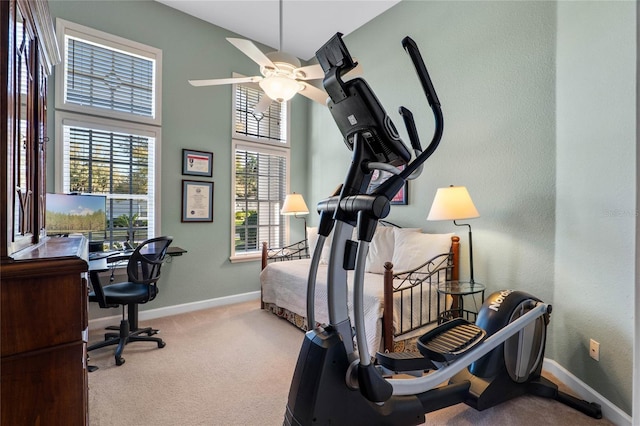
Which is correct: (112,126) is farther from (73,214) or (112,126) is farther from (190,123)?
(73,214)

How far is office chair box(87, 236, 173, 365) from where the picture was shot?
2.57 meters

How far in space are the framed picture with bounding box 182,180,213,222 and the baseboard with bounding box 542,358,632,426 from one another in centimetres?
374

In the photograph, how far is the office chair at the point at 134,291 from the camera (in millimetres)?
2566

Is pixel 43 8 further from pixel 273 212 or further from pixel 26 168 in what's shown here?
pixel 273 212

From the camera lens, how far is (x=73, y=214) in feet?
8.49

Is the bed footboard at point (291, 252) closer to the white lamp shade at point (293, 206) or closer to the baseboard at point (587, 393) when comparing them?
the white lamp shade at point (293, 206)

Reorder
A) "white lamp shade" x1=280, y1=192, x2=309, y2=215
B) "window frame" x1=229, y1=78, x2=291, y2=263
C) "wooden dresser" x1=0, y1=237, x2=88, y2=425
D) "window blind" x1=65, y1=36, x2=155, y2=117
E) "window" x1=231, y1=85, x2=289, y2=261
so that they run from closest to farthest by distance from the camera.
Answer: "wooden dresser" x1=0, y1=237, x2=88, y2=425, "window blind" x1=65, y1=36, x2=155, y2=117, "white lamp shade" x1=280, y1=192, x2=309, y2=215, "window frame" x1=229, y1=78, x2=291, y2=263, "window" x1=231, y1=85, x2=289, y2=261

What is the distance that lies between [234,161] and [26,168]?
2865 millimetres

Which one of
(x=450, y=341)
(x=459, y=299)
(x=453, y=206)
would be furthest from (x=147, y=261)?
(x=459, y=299)

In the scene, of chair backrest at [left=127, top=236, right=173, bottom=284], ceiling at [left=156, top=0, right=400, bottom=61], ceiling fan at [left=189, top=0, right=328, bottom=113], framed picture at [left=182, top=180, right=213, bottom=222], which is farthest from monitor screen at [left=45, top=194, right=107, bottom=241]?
ceiling at [left=156, top=0, right=400, bottom=61]

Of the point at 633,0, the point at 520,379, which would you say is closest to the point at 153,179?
the point at 520,379

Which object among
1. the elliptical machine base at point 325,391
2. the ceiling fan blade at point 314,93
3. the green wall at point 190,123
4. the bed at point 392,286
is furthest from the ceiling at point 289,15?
the elliptical machine base at point 325,391

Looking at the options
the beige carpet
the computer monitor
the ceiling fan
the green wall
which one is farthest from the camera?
the green wall

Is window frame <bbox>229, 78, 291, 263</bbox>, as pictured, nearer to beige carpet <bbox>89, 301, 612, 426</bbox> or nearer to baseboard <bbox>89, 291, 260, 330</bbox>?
baseboard <bbox>89, 291, 260, 330</bbox>
